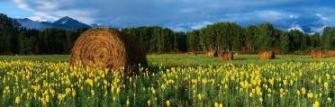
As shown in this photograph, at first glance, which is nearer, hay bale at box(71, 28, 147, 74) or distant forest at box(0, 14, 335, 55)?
hay bale at box(71, 28, 147, 74)

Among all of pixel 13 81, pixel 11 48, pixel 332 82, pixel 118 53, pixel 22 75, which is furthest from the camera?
pixel 11 48

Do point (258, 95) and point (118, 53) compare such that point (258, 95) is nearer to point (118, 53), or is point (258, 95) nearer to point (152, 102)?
point (152, 102)

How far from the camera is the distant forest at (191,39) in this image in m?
89.2

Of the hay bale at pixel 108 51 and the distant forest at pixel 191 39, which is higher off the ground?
the hay bale at pixel 108 51

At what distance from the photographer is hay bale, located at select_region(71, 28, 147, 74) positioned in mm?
21406

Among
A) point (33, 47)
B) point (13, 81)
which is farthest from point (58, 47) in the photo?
point (13, 81)

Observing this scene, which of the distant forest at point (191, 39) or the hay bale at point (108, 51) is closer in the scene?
the hay bale at point (108, 51)

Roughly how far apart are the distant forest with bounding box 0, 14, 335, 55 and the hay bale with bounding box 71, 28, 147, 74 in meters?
64.1

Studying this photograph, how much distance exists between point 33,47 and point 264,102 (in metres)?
77.8

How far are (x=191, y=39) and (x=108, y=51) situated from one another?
248ft

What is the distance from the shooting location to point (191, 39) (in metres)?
97.4

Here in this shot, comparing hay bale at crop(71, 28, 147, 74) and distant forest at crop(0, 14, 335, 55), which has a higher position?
hay bale at crop(71, 28, 147, 74)

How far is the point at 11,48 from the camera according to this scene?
86.3 metres

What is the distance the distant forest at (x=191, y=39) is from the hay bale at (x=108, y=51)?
64.1 m
